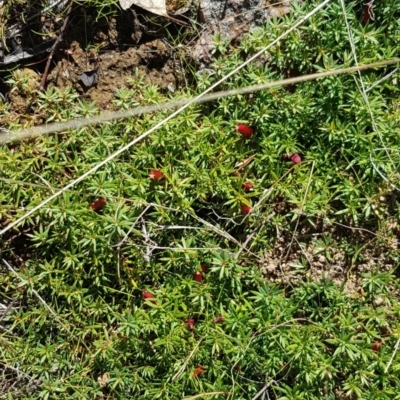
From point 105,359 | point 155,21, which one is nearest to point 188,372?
point 105,359

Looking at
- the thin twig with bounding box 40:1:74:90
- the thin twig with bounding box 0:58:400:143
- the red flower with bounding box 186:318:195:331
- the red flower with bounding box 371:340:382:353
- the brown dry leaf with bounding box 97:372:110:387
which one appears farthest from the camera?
the thin twig with bounding box 40:1:74:90

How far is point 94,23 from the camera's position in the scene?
163 inches

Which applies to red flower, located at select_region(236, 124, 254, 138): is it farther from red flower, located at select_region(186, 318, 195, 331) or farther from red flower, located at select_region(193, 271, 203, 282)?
red flower, located at select_region(186, 318, 195, 331)

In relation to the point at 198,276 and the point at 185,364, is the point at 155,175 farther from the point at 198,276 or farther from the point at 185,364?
the point at 185,364

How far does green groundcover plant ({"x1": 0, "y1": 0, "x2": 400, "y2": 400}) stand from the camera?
12.4 feet

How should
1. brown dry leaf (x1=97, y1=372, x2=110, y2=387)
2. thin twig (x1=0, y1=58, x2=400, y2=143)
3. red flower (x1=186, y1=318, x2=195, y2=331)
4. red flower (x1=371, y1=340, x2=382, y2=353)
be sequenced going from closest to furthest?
thin twig (x1=0, y1=58, x2=400, y2=143)
red flower (x1=371, y1=340, x2=382, y2=353)
red flower (x1=186, y1=318, x2=195, y2=331)
brown dry leaf (x1=97, y1=372, x2=110, y2=387)

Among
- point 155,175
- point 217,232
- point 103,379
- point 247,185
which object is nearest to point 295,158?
point 247,185

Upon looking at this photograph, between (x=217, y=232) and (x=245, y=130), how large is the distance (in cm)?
63

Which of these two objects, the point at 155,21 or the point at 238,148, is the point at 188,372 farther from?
the point at 155,21

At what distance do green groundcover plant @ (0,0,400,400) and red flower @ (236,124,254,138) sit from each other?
0.04 ft

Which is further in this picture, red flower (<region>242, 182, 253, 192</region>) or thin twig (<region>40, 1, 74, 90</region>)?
thin twig (<region>40, 1, 74, 90</region>)

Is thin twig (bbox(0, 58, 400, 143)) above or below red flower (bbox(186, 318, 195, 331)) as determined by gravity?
above

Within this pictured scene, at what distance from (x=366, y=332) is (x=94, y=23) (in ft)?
8.29

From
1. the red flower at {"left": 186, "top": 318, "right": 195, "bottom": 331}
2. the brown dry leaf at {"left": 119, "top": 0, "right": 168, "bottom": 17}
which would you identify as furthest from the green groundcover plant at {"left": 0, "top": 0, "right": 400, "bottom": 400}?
the brown dry leaf at {"left": 119, "top": 0, "right": 168, "bottom": 17}
